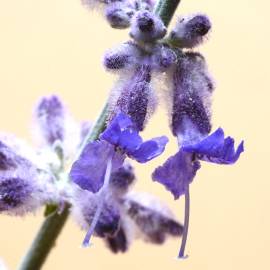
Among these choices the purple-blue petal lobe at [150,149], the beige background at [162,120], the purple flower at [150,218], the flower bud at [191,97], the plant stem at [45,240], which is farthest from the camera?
the beige background at [162,120]

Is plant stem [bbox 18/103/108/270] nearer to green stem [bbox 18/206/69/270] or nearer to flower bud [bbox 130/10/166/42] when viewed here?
green stem [bbox 18/206/69/270]

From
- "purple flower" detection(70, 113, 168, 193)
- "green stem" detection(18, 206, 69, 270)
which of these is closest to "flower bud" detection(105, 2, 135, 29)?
"purple flower" detection(70, 113, 168, 193)

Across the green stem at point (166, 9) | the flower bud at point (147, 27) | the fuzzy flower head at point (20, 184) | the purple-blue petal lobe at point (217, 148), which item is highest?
the green stem at point (166, 9)

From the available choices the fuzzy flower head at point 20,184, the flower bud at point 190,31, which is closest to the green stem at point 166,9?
the flower bud at point 190,31

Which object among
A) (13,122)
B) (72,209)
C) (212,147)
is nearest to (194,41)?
(212,147)

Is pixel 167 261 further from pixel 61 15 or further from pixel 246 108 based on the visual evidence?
pixel 61 15

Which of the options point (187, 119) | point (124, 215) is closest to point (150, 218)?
point (124, 215)

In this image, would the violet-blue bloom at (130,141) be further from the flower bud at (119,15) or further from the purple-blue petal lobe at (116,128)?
the flower bud at (119,15)
